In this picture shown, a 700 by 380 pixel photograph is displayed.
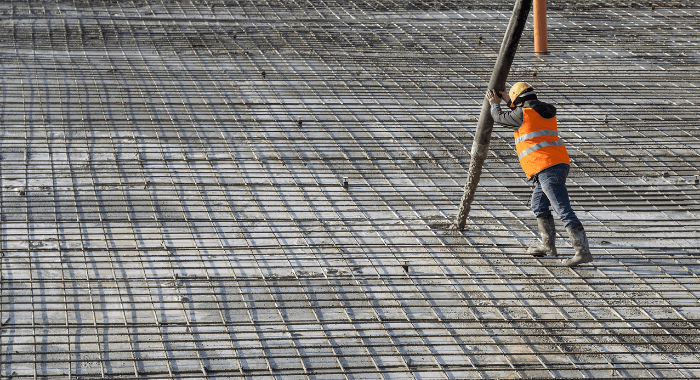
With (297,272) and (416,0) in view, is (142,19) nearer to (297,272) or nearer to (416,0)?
(416,0)

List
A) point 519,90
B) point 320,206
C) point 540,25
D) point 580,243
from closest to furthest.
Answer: point 580,243 → point 519,90 → point 320,206 → point 540,25

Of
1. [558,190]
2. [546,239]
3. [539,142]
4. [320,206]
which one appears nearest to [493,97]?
[539,142]

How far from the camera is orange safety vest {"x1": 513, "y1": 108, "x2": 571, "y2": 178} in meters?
4.56

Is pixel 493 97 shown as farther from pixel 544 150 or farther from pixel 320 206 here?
pixel 320 206

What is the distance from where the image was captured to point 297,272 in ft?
14.6

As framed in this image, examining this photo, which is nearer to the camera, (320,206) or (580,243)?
(580,243)

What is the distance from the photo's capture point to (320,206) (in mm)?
5270

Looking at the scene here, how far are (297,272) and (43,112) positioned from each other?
11.3 ft

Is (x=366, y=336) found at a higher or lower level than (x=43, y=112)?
higher

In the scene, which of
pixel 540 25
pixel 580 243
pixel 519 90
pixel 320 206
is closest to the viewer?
pixel 580 243

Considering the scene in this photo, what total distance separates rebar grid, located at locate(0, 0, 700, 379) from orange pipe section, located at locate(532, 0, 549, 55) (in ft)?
0.76

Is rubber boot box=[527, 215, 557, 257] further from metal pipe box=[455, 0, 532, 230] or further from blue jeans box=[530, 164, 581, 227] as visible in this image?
metal pipe box=[455, 0, 532, 230]

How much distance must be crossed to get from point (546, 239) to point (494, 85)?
112 cm

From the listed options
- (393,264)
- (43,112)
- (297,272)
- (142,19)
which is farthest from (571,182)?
(142,19)
